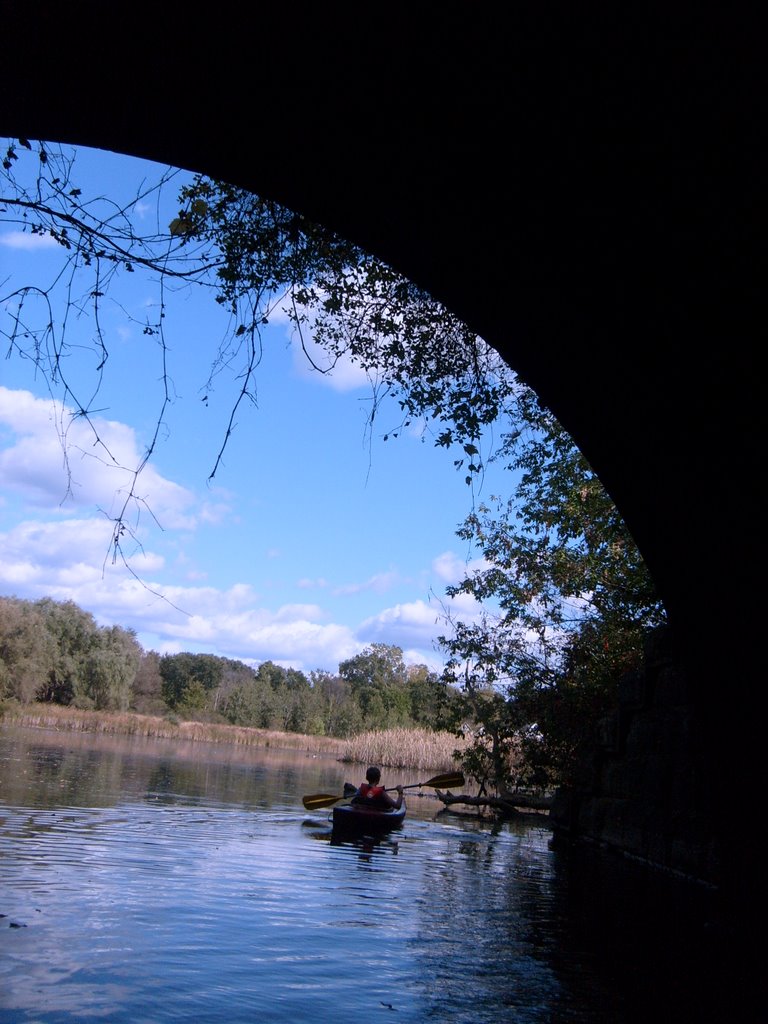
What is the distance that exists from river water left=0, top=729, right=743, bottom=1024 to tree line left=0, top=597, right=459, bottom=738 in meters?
8.94

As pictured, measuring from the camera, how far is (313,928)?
6738mm

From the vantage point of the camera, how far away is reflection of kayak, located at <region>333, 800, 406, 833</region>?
42.5ft

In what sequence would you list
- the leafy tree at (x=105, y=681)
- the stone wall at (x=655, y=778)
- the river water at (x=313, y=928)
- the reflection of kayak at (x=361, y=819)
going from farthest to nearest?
the leafy tree at (x=105, y=681)
the reflection of kayak at (x=361, y=819)
the stone wall at (x=655, y=778)
the river water at (x=313, y=928)

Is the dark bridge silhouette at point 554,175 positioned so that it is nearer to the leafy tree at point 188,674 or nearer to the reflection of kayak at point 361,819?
the reflection of kayak at point 361,819

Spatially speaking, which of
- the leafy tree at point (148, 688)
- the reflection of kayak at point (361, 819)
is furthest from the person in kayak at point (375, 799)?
the leafy tree at point (148, 688)

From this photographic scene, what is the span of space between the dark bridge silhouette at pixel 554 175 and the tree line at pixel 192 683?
17.0 m

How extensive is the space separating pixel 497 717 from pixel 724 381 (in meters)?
18.2

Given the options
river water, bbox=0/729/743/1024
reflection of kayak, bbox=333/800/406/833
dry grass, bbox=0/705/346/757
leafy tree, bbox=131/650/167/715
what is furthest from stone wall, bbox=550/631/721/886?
leafy tree, bbox=131/650/167/715

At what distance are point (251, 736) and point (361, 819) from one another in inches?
1374

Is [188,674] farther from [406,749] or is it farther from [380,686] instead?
[406,749]

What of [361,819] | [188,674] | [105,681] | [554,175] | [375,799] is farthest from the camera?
[188,674]

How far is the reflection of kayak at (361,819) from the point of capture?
12.9 meters

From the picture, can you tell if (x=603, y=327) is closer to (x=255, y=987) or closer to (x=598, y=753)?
(x=255, y=987)

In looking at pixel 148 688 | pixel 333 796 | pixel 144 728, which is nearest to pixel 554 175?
pixel 333 796
